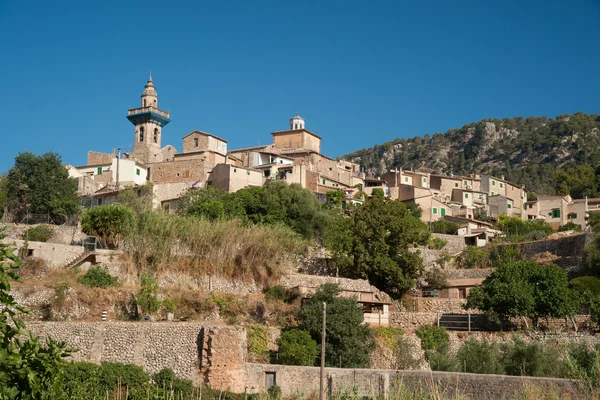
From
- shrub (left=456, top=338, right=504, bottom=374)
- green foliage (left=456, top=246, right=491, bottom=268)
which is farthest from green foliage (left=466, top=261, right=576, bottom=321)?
green foliage (left=456, top=246, right=491, bottom=268)

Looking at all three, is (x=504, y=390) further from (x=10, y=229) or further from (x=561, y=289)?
(x=10, y=229)

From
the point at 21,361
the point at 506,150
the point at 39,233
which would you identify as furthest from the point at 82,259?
the point at 506,150

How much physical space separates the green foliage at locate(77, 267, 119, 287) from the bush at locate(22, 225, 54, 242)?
22.1 feet

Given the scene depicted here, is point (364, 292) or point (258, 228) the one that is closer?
point (364, 292)

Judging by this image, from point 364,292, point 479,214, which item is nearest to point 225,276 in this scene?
point 364,292

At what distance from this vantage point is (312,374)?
925 inches

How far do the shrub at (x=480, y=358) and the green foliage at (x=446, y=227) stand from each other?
84.3ft

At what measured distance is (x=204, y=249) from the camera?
32906mm

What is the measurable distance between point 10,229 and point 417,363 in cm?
2076

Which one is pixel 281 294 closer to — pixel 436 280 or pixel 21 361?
pixel 436 280

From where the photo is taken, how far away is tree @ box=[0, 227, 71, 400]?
8.02 metres

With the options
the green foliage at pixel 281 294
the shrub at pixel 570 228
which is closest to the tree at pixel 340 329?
the green foliage at pixel 281 294

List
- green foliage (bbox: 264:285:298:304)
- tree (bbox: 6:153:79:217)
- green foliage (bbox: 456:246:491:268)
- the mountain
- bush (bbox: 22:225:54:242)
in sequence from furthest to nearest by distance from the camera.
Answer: the mountain → tree (bbox: 6:153:79:217) → green foliage (bbox: 456:246:491:268) → bush (bbox: 22:225:54:242) → green foliage (bbox: 264:285:298:304)

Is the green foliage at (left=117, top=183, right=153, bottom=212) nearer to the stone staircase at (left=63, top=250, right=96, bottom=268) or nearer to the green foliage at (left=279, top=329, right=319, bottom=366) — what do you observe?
the stone staircase at (left=63, top=250, right=96, bottom=268)
